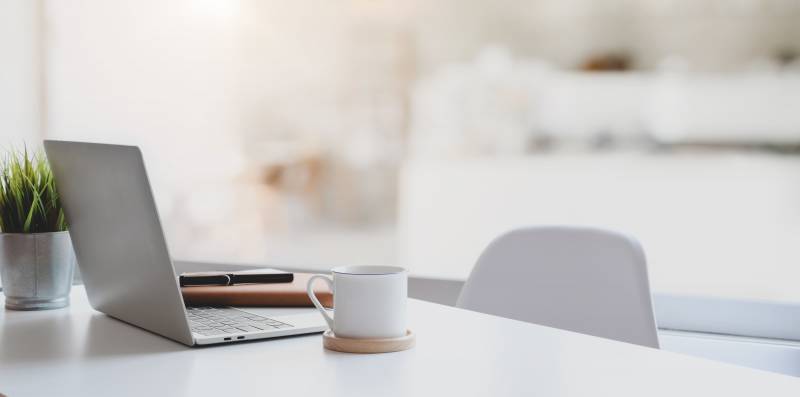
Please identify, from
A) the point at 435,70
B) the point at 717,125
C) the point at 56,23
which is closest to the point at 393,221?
the point at 435,70

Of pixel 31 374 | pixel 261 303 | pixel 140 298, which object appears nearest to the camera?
pixel 31 374

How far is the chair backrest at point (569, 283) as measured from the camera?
1541 mm

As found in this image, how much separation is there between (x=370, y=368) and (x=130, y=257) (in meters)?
0.37

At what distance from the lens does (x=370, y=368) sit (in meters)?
1.01

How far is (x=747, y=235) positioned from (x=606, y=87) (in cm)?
47

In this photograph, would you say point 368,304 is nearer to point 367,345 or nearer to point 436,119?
point 367,345

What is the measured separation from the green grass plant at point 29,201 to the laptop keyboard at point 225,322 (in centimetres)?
28

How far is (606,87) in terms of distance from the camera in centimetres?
214

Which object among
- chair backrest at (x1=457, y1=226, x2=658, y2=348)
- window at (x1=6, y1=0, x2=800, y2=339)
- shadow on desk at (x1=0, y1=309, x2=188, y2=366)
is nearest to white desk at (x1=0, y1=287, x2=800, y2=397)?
shadow on desk at (x1=0, y1=309, x2=188, y2=366)

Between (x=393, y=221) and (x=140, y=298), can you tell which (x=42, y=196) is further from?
(x=393, y=221)

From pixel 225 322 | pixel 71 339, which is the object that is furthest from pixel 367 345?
pixel 71 339

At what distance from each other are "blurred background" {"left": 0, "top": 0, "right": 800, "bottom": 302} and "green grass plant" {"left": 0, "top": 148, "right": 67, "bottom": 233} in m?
1.14

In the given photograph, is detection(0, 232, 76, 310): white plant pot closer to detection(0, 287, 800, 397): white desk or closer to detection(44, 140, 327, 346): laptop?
detection(44, 140, 327, 346): laptop

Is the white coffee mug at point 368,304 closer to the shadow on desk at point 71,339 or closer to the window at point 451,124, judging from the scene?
the shadow on desk at point 71,339
